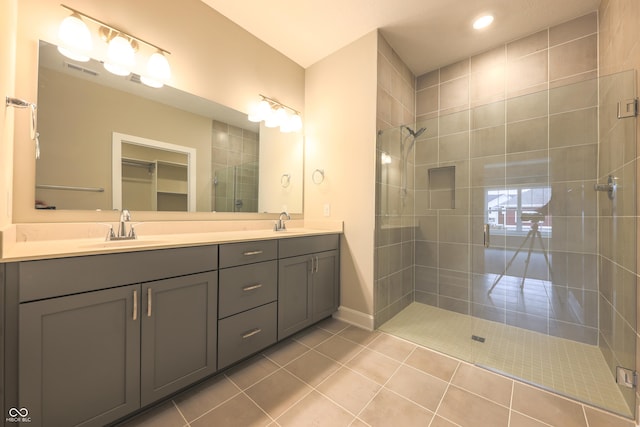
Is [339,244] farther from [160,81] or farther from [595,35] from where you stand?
[595,35]

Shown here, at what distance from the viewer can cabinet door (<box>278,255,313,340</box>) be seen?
5.68 ft

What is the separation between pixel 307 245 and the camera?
1938mm

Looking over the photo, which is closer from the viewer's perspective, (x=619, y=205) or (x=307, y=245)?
(x=619, y=205)

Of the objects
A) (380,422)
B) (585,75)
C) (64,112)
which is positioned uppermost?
(585,75)

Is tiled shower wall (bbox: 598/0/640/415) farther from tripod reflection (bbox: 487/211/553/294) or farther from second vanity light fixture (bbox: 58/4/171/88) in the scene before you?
second vanity light fixture (bbox: 58/4/171/88)

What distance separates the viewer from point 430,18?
6.44ft

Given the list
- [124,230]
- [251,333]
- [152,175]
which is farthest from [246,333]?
[152,175]

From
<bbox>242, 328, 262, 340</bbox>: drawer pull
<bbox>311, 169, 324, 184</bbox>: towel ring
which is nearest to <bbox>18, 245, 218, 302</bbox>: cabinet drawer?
<bbox>242, 328, 262, 340</bbox>: drawer pull

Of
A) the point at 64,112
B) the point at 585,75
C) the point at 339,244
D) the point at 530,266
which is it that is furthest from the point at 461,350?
the point at 64,112

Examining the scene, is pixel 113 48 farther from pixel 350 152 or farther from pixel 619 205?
pixel 619 205

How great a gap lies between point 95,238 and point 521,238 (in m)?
3.07

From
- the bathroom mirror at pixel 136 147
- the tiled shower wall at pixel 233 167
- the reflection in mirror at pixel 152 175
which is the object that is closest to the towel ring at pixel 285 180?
the bathroom mirror at pixel 136 147

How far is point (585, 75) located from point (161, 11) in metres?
3.26

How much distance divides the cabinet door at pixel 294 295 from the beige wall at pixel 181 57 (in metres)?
0.78
